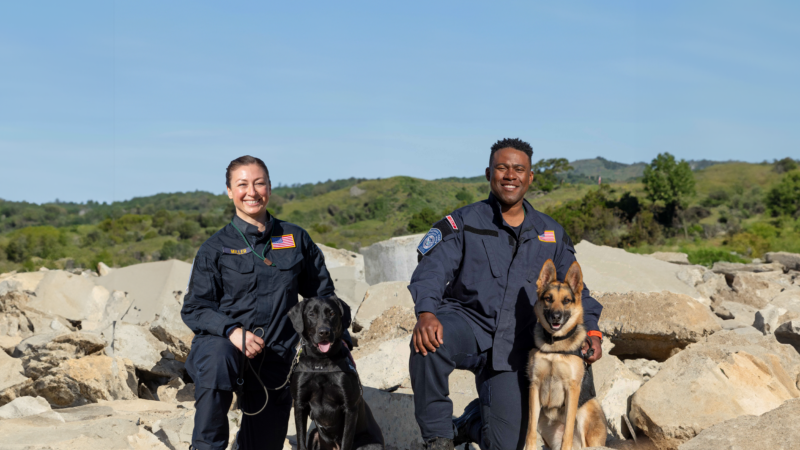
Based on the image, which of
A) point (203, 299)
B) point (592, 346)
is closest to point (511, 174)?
point (592, 346)

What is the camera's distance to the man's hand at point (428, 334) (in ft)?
11.4

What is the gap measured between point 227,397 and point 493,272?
1.67 m

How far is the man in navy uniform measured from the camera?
3.60m

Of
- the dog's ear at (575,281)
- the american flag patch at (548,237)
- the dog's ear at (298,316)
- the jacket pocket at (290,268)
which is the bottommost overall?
the dog's ear at (298,316)

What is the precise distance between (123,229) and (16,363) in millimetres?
50013

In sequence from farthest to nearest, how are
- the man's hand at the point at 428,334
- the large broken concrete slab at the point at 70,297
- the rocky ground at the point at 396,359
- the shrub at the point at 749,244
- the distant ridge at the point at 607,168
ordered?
the distant ridge at the point at 607,168, the shrub at the point at 749,244, the large broken concrete slab at the point at 70,297, the rocky ground at the point at 396,359, the man's hand at the point at 428,334

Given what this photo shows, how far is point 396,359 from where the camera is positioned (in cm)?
548

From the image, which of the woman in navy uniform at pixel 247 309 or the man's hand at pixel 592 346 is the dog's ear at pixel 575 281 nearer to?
the man's hand at pixel 592 346

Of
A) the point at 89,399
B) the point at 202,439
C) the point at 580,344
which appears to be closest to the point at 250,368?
the point at 202,439

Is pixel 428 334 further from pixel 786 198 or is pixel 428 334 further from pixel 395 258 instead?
pixel 786 198

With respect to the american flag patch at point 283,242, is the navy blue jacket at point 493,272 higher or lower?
lower

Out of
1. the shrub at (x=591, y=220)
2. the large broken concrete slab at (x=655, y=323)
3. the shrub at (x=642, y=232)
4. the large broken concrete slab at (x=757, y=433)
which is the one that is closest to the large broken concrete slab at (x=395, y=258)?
the large broken concrete slab at (x=655, y=323)

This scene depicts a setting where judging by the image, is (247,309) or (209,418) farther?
(247,309)

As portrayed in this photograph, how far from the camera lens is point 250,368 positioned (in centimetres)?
392
